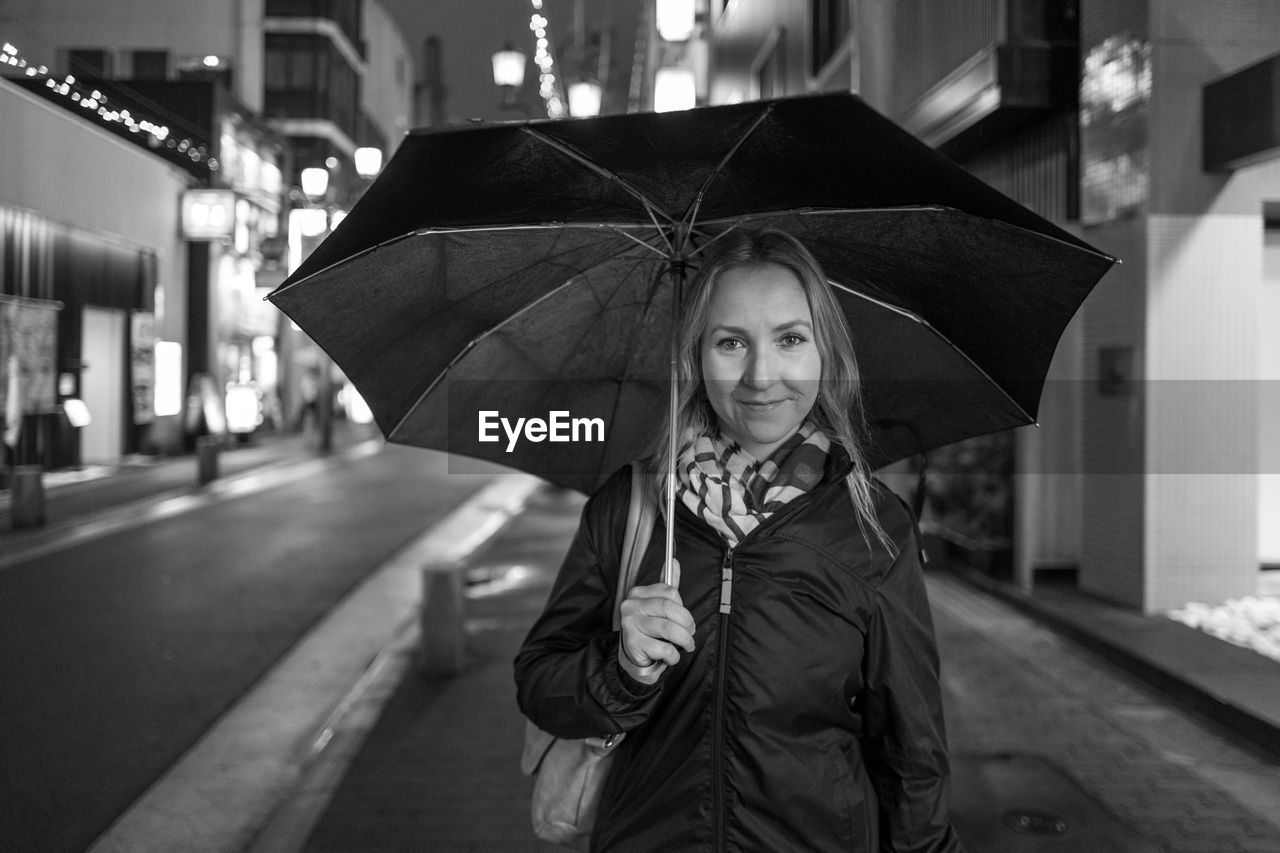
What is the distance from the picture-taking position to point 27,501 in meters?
12.8

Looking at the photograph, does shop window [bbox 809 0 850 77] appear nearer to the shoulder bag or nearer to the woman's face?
the woman's face

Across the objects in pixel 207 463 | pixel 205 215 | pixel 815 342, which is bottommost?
pixel 207 463

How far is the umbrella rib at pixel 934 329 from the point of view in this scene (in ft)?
8.93

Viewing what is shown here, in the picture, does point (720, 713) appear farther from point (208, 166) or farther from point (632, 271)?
point (208, 166)

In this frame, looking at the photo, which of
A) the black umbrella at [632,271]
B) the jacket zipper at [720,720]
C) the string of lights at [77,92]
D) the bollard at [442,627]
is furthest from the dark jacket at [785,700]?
the bollard at [442,627]

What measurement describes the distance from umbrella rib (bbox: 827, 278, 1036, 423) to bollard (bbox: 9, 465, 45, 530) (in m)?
12.6

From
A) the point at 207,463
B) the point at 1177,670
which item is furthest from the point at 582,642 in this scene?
the point at 207,463

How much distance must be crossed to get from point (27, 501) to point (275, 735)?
331 inches

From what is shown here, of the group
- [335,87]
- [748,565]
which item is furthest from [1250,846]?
[335,87]

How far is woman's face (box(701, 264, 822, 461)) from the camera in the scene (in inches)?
84.0

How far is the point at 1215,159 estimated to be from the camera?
7598 millimetres

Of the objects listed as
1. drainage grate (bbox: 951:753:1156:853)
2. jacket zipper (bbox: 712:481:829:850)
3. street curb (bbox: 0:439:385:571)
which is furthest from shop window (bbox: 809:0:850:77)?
jacket zipper (bbox: 712:481:829:850)

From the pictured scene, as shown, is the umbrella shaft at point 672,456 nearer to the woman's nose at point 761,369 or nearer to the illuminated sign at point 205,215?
the woman's nose at point 761,369

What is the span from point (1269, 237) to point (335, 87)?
4721 centimetres
